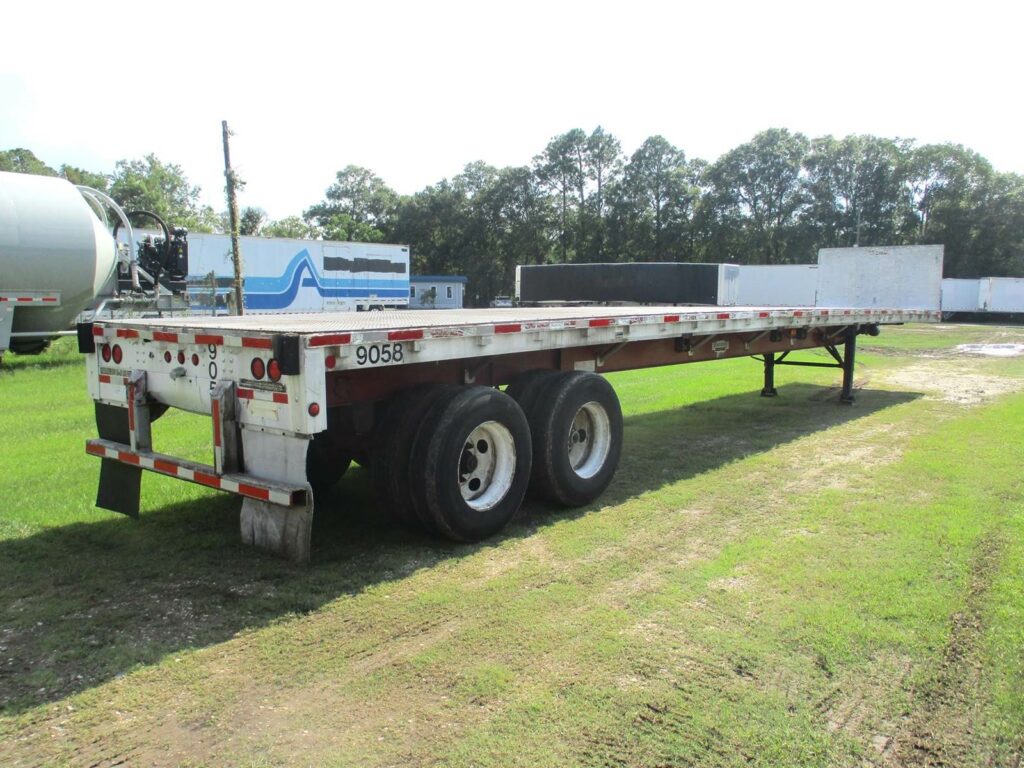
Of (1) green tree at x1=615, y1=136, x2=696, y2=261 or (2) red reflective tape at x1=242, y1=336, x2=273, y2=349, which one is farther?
(1) green tree at x1=615, y1=136, x2=696, y2=261

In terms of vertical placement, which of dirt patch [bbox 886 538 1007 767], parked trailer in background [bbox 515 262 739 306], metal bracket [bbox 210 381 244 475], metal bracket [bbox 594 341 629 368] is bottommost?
dirt patch [bbox 886 538 1007 767]

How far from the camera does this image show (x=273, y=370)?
167 inches

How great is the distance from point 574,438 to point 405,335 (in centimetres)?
227

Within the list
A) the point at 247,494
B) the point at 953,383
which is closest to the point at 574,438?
the point at 247,494

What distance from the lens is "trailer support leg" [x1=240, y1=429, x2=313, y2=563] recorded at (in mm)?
4293

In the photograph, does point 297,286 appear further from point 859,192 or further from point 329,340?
point 859,192

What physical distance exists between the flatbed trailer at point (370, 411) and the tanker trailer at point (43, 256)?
9486mm

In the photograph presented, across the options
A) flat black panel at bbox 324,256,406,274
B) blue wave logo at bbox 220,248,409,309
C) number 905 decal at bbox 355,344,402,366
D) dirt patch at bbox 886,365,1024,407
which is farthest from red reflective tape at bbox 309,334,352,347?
flat black panel at bbox 324,256,406,274

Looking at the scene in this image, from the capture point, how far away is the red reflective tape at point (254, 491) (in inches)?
170

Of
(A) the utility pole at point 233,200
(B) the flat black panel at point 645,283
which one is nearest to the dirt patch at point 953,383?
(B) the flat black panel at point 645,283

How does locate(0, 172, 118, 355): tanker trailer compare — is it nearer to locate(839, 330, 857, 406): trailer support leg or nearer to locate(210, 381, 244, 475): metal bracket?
locate(210, 381, 244, 475): metal bracket

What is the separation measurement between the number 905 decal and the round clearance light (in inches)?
17.6

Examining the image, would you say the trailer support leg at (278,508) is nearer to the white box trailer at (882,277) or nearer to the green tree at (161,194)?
the white box trailer at (882,277)

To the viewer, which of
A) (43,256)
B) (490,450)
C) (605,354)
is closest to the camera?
(490,450)
